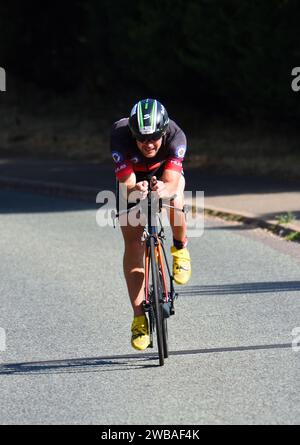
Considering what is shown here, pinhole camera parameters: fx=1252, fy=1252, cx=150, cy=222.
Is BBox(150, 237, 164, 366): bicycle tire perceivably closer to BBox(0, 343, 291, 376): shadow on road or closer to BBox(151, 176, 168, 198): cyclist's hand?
BBox(0, 343, 291, 376): shadow on road

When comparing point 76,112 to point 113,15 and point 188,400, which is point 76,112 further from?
point 188,400

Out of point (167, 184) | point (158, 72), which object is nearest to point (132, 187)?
point (167, 184)

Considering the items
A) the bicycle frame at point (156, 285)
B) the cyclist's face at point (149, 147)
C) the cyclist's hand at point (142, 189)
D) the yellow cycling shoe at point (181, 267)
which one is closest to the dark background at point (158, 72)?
the yellow cycling shoe at point (181, 267)

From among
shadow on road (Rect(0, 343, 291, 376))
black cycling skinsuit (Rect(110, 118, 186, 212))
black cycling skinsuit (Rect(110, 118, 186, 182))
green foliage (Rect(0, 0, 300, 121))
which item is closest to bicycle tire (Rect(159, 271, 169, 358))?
shadow on road (Rect(0, 343, 291, 376))

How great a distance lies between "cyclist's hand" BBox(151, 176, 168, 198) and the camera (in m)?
8.08

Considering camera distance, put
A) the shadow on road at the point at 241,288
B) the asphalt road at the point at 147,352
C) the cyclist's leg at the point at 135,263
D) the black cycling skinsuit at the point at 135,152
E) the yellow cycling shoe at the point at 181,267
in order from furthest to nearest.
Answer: the shadow on road at the point at 241,288
the yellow cycling shoe at the point at 181,267
the cyclist's leg at the point at 135,263
the black cycling skinsuit at the point at 135,152
the asphalt road at the point at 147,352

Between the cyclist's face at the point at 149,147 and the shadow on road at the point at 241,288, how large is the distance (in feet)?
10.1

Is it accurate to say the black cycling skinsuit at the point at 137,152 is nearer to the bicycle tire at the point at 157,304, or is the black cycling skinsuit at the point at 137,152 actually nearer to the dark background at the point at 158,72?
the bicycle tire at the point at 157,304

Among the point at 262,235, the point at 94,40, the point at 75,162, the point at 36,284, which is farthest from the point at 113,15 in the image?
the point at 36,284

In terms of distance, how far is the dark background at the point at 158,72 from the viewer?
840 inches

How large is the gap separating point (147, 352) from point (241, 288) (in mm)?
2651

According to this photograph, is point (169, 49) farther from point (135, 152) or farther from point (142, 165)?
point (135, 152)

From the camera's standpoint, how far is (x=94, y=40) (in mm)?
27609

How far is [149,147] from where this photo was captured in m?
8.12
